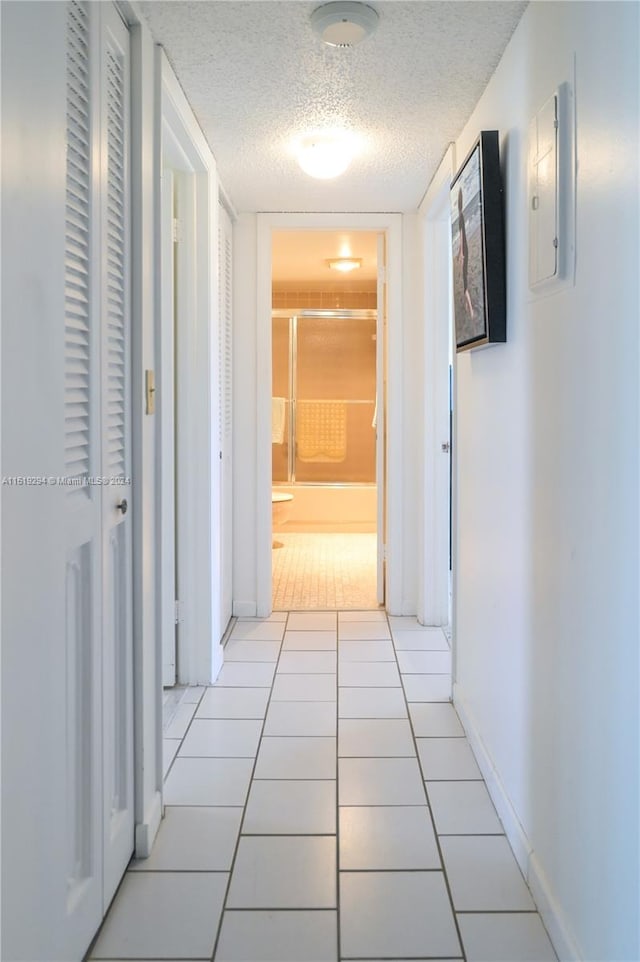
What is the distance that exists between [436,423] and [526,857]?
2.29 meters

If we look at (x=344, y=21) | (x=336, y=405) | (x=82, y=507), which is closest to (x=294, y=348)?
(x=336, y=405)

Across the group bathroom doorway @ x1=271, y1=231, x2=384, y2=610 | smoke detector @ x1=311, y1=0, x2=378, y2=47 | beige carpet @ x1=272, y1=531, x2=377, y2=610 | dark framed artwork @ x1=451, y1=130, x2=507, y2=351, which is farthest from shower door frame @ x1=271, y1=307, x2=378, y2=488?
smoke detector @ x1=311, y1=0, x2=378, y2=47

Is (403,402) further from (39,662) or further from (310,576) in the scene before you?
(39,662)

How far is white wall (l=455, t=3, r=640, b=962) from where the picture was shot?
1.15m

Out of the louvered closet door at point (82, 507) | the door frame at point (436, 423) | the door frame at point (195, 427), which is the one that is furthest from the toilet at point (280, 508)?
the louvered closet door at point (82, 507)

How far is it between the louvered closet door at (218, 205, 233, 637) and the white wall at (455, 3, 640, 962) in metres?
1.56

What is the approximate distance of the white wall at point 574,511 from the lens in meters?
1.15

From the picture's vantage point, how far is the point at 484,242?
194 cm

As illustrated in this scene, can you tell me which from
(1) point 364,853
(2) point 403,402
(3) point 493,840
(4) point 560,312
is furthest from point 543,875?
(2) point 403,402

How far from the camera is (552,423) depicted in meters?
1.53

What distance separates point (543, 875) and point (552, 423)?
3.10 ft

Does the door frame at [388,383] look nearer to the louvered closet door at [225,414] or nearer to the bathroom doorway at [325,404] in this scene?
the louvered closet door at [225,414]

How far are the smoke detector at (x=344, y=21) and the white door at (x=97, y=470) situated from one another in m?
0.46

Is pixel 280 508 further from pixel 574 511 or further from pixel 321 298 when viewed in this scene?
pixel 574 511
